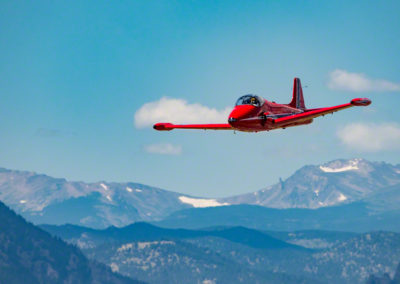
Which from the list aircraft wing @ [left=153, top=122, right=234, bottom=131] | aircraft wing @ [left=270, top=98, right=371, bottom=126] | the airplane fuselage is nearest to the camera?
aircraft wing @ [left=270, top=98, right=371, bottom=126]

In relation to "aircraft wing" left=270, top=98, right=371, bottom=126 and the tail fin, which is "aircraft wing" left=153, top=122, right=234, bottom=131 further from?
the tail fin

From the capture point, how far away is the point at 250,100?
95000 millimetres

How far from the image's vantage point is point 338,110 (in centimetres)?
8744

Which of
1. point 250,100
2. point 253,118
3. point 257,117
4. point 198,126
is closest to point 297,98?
point 250,100

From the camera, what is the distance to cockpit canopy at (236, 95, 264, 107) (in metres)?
94.4

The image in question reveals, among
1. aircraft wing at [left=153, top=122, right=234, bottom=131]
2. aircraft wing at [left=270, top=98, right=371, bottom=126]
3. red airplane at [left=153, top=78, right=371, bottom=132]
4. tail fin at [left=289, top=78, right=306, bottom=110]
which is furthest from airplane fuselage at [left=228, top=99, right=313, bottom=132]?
tail fin at [left=289, top=78, right=306, bottom=110]

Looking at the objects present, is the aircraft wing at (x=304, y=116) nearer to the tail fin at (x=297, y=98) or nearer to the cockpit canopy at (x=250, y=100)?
the cockpit canopy at (x=250, y=100)

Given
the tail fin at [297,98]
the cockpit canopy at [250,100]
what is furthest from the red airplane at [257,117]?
the tail fin at [297,98]

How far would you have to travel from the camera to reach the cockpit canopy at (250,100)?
310 ft

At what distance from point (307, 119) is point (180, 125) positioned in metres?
17.9

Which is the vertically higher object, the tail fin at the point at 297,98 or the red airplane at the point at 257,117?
the tail fin at the point at 297,98

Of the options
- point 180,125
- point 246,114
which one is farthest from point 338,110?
point 180,125

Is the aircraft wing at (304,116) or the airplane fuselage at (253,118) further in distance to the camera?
the airplane fuselage at (253,118)

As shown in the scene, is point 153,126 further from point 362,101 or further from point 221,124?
point 362,101
